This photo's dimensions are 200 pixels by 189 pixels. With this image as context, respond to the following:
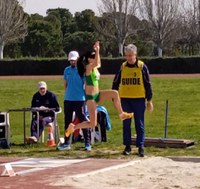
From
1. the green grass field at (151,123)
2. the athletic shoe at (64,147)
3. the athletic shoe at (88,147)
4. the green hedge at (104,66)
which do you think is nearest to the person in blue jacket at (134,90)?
the green grass field at (151,123)

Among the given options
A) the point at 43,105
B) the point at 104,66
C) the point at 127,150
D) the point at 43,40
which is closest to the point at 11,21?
the point at 43,40

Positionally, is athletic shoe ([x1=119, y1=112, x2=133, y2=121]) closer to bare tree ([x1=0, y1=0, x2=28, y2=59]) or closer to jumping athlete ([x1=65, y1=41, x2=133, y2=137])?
jumping athlete ([x1=65, y1=41, x2=133, y2=137])

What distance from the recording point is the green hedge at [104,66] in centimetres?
5412

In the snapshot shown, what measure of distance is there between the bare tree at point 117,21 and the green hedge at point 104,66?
964 inches

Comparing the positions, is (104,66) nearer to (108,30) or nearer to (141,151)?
(108,30)

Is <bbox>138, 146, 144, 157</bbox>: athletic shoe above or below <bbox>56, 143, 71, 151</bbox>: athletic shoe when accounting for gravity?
above

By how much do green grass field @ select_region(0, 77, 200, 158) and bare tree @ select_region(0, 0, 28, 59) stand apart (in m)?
42.3

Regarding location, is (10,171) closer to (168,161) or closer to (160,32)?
(168,161)

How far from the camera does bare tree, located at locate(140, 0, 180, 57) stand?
80.6 m

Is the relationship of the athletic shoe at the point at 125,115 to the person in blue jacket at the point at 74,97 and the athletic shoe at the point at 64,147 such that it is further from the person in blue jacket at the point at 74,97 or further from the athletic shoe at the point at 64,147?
the athletic shoe at the point at 64,147

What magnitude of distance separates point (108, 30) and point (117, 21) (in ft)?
5.15

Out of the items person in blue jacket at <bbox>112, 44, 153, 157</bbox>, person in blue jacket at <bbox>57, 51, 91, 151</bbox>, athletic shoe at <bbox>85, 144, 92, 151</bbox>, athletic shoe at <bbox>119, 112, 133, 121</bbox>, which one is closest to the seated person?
person in blue jacket at <bbox>57, 51, 91, 151</bbox>

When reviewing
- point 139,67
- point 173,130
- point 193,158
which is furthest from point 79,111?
point 173,130

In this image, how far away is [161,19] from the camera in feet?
268
